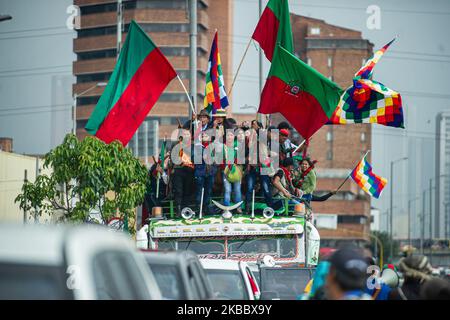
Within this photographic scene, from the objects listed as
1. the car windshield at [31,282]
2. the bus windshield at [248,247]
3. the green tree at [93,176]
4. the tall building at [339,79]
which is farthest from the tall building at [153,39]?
the car windshield at [31,282]

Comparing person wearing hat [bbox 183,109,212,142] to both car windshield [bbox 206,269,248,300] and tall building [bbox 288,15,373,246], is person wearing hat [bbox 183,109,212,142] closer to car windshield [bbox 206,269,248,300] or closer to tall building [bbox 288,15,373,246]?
car windshield [bbox 206,269,248,300]

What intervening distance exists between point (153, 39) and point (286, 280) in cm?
10683

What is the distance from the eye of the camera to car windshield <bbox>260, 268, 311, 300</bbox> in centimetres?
1362

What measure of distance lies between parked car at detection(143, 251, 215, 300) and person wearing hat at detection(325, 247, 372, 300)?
1266 millimetres

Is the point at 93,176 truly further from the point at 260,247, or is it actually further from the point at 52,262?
the point at 52,262

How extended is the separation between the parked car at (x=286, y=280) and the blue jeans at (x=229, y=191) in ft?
7.19

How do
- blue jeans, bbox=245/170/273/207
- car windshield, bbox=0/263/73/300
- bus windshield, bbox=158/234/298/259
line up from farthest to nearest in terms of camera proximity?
1. blue jeans, bbox=245/170/273/207
2. bus windshield, bbox=158/234/298/259
3. car windshield, bbox=0/263/73/300

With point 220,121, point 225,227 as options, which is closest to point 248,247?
point 225,227

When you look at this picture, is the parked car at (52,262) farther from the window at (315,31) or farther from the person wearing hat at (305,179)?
the window at (315,31)

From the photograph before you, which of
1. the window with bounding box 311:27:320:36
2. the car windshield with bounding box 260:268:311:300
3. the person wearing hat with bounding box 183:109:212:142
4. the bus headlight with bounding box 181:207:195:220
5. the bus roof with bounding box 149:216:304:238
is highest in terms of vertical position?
the window with bounding box 311:27:320:36

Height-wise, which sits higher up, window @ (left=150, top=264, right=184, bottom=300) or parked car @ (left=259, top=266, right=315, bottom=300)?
window @ (left=150, top=264, right=184, bottom=300)

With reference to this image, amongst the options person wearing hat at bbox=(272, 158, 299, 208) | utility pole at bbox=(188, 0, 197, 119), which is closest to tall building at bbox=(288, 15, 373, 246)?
utility pole at bbox=(188, 0, 197, 119)
